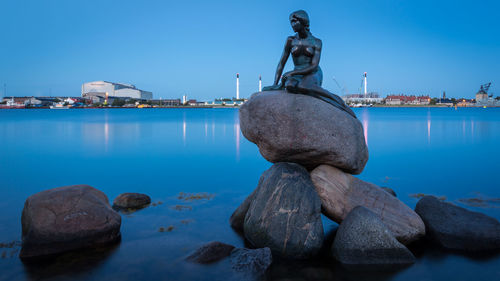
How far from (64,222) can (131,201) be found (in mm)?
3980

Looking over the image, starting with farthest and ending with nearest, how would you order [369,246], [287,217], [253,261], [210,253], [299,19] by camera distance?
[299,19], [287,217], [210,253], [369,246], [253,261]

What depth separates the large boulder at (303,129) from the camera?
Answer: 9.05 meters

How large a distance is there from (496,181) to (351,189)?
1099cm

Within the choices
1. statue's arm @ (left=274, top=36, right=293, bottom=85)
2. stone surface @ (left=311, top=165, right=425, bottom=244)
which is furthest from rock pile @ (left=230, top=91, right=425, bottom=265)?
statue's arm @ (left=274, top=36, right=293, bottom=85)

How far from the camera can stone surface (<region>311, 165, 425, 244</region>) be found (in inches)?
353

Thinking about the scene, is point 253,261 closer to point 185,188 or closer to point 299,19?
point 299,19

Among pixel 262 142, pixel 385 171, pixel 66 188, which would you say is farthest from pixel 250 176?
pixel 66 188

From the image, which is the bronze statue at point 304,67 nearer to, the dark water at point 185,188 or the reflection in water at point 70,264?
the dark water at point 185,188

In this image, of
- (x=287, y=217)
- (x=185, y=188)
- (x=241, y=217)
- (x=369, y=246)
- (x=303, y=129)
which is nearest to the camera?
(x=369, y=246)

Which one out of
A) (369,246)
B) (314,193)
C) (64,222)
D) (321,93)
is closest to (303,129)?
(321,93)

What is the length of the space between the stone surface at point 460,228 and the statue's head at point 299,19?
5843mm

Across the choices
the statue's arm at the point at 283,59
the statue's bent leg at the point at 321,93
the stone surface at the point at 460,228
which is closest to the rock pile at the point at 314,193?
the statue's bent leg at the point at 321,93

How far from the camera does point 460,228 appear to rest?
8828 mm

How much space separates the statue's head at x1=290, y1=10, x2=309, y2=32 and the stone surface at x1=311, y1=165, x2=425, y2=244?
377 centimetres
